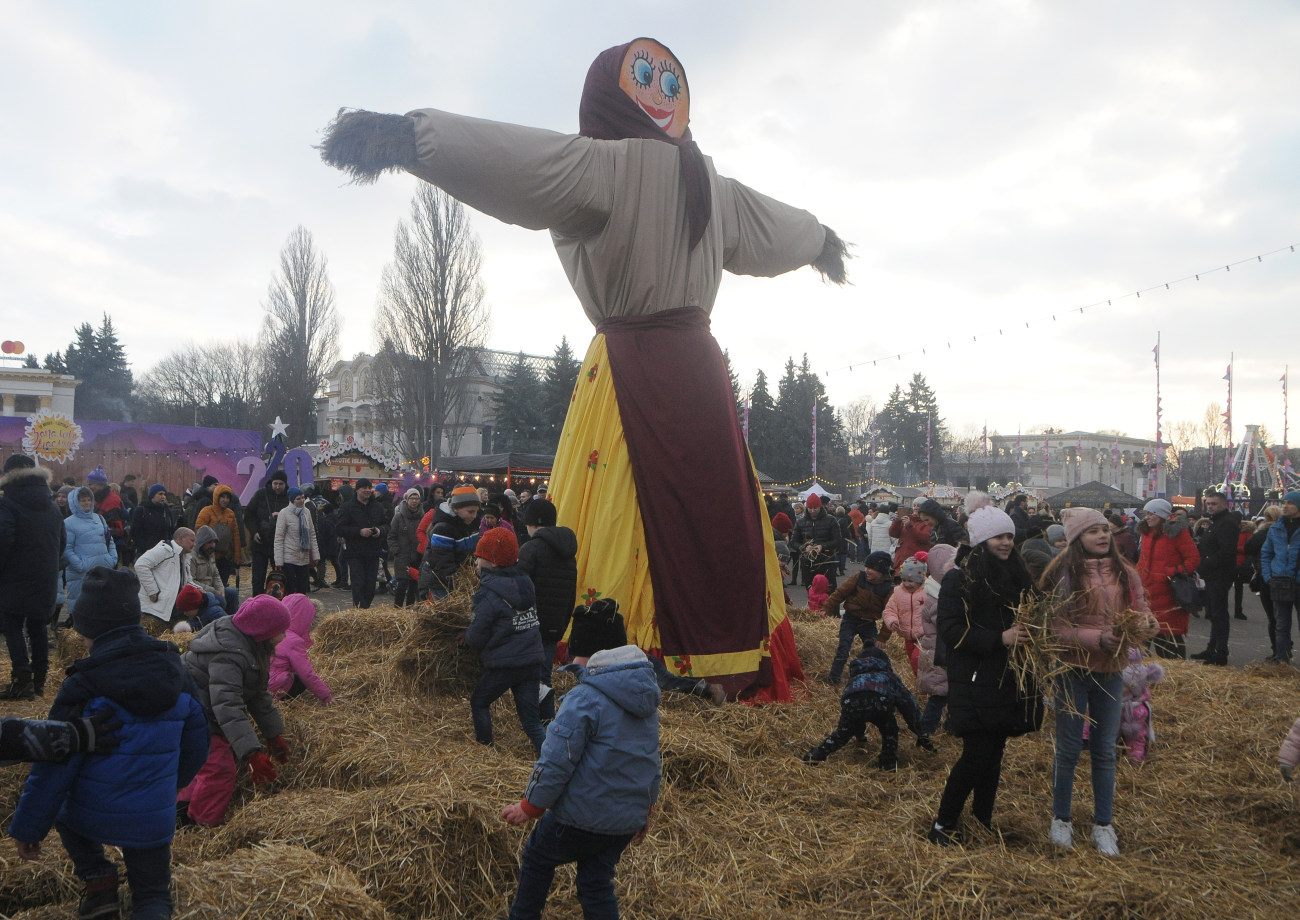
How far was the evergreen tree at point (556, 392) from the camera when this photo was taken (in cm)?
4475

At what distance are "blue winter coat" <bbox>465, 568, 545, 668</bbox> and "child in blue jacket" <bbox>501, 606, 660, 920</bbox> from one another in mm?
1961

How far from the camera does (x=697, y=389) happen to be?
6.79m

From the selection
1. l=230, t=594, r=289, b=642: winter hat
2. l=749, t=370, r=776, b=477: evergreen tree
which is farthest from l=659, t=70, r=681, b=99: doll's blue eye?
l=749, t=370, r=776, b=477: evergreen tree

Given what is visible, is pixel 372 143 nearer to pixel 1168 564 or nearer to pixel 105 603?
pixel 105 603

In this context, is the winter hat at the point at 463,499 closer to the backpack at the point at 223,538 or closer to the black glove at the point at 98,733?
the backpack at the point at 223,538

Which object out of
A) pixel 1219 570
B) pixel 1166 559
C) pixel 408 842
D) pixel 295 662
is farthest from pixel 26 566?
pixel 1219 570

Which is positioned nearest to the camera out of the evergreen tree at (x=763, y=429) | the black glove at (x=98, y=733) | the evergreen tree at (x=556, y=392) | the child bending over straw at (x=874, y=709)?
the black glove at (x=98, y=733)

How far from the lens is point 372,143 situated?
18.3 ft

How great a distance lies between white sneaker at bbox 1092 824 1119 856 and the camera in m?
4.34

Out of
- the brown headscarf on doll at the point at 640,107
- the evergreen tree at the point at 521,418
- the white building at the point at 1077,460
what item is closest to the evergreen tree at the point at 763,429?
the evergreen tree at the point at 521,418

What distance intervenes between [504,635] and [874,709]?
89.8 inches

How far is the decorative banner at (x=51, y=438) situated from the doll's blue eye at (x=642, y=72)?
19.8 metres

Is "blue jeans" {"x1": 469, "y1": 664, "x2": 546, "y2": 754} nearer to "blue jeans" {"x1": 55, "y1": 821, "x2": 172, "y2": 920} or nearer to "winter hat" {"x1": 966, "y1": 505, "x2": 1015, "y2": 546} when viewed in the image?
"blue jeans" {"x1": 55, "y1": 821, "x2": 172, "y2": 920}

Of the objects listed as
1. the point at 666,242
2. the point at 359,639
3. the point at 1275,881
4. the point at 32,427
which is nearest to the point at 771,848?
the point at 1275,881
